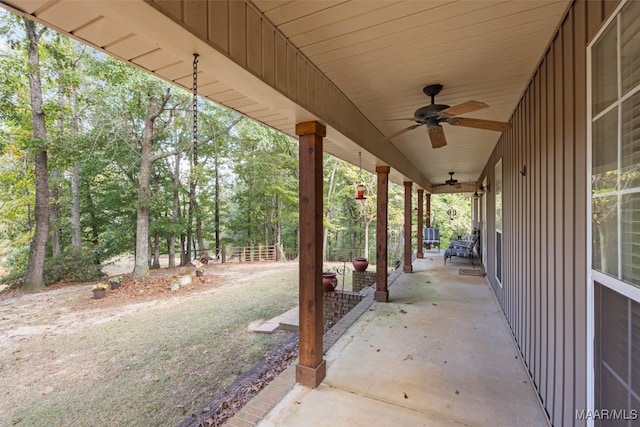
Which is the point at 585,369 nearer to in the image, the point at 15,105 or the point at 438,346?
the point at 438,346

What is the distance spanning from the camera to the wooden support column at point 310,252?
2.46 meters

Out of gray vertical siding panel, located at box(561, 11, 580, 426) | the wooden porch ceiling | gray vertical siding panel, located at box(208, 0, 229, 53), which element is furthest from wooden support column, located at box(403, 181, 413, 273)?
gray vertical siding panel, located at box(208, 0, 229, 53)

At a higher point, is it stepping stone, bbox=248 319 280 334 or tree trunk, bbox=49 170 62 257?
tree trunk, bbox=49 170 62 257

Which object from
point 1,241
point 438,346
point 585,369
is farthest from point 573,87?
point 1,241

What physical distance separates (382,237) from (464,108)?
298cm

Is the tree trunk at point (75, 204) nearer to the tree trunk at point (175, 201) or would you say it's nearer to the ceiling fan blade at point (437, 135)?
the tree trunk at point (175, 201)

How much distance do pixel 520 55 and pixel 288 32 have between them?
1.75 metres

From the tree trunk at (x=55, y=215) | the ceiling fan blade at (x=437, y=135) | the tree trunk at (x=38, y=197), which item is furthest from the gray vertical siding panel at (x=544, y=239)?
the tree trunk at (x=55, y=215)

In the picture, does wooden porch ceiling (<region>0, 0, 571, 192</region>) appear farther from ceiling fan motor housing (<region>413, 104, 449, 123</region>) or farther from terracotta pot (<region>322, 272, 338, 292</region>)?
terracotta pot (<region>322, 272, 338, 292</region>)

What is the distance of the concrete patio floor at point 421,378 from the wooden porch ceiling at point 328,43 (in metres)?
2.31

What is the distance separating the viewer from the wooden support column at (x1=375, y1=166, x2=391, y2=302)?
188 inches

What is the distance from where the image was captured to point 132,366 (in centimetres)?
371

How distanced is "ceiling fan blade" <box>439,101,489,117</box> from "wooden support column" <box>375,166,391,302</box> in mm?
2361

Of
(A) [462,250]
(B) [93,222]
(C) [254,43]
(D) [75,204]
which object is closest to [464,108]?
(C) [254,43]
